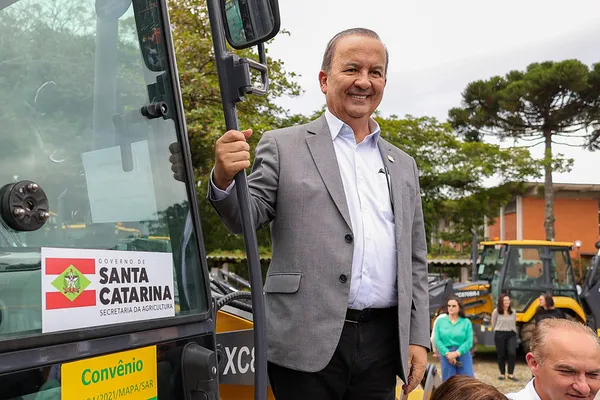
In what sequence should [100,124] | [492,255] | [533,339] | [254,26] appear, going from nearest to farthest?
[100,124], [254,26], [533,339], [492,255]

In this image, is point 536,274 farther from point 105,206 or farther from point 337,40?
point 105,206

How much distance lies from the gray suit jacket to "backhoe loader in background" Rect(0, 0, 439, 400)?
1.50 feet

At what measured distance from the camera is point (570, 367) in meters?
2.40

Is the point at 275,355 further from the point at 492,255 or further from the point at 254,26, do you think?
the point at 492,255

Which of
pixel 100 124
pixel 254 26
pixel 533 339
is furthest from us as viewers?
pixel 533 339

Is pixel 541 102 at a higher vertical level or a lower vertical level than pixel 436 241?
higher

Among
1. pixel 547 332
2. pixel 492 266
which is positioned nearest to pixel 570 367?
pixel 547 332

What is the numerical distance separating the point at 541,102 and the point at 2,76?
1208 inches

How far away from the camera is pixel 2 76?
129 cm

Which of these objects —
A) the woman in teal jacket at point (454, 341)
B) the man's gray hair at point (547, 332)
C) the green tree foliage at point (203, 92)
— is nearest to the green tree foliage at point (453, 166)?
the green tree foliage at point (203, 92)

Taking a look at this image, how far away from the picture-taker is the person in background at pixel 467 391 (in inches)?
78.4

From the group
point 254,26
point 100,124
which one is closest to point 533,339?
point 254,26

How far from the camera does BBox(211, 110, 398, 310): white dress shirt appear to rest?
216 cm

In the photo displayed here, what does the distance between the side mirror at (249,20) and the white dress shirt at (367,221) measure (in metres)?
0.71
